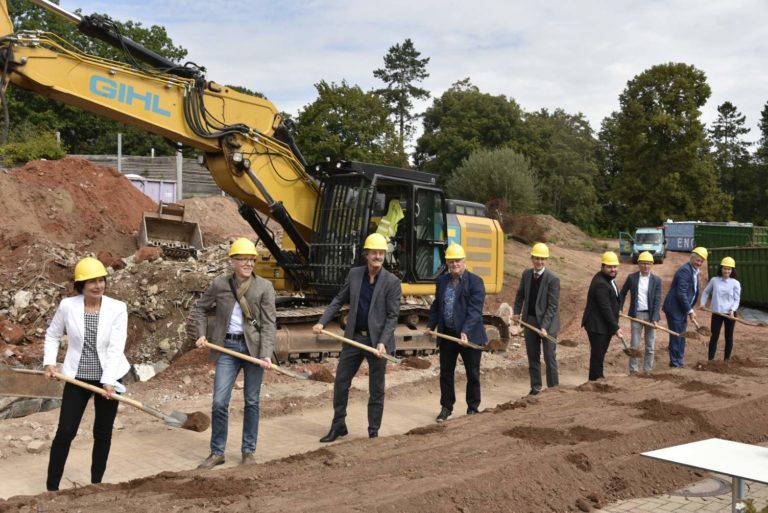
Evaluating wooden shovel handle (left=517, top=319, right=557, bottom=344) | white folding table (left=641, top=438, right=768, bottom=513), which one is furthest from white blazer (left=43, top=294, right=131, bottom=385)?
wooden shovel handle (left=517, top=319, right=557, bottom=344)

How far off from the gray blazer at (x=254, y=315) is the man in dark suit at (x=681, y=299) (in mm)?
7011

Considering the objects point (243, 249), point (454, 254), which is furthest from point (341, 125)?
point (243, 249)

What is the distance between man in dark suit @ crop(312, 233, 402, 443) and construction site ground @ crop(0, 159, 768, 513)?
329 millimetres

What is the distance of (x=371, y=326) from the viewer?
7461 millimetres

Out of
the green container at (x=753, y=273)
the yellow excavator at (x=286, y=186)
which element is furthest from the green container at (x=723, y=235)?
the yellow excavator at (x=286, y=186)

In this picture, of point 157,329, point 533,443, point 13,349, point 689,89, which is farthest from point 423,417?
point 689,89

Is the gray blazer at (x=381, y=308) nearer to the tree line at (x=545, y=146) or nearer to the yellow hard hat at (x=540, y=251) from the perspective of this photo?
the yellow hard hat at (x=540, y=251)

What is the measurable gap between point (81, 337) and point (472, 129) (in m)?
47.4

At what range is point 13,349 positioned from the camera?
12.5m

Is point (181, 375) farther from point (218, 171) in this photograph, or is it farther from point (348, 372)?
point (348, 372)

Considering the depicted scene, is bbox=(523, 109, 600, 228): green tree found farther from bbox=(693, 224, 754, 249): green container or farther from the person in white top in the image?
the person in white top

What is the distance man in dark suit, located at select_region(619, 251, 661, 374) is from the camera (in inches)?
430

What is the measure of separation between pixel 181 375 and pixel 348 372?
3688mm

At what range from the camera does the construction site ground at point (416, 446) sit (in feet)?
16.9
